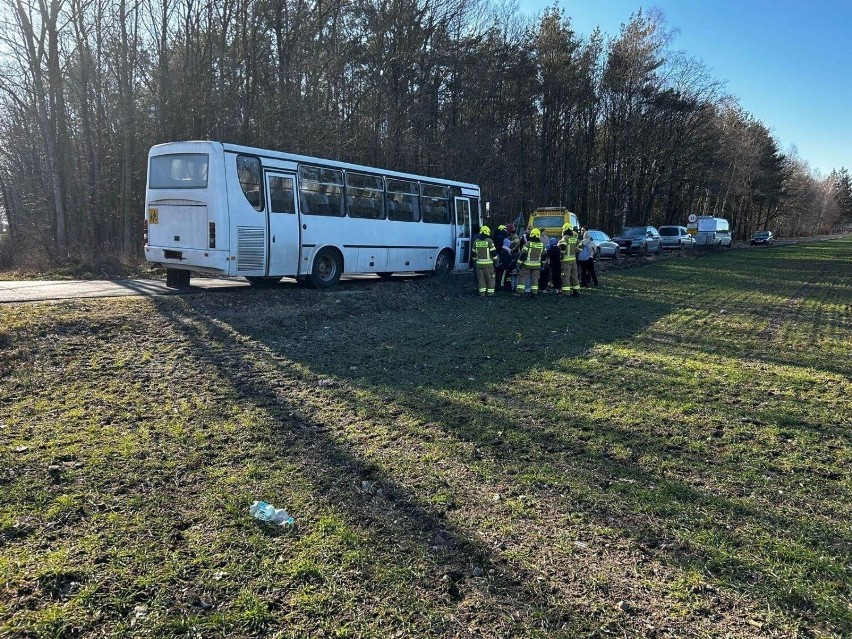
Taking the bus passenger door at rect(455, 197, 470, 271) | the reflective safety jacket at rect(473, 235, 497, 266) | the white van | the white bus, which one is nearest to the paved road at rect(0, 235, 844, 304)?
the white bus

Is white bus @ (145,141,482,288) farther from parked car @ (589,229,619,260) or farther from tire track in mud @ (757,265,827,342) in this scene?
parked car @ (589,229,619,260)

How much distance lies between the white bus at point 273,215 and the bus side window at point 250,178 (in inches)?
0.8

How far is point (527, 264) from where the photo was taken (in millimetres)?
13750

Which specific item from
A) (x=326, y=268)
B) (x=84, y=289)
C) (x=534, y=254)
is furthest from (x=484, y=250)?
(x=84, y=289)

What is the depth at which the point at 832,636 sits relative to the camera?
2.45 meters

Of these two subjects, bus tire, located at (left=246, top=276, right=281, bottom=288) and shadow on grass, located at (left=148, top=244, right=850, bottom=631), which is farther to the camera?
bus tire, located at (left=246, top=276, right=281, bottom=288)

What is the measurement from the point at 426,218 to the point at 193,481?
42.7 feet

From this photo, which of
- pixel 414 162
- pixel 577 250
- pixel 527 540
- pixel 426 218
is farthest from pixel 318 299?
pixel 414 162

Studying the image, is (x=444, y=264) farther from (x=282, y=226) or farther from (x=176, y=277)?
(x=176, y=277)

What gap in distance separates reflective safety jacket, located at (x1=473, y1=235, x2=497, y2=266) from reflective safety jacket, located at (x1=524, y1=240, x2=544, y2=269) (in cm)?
90

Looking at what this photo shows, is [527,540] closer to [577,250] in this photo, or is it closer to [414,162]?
[577,250]

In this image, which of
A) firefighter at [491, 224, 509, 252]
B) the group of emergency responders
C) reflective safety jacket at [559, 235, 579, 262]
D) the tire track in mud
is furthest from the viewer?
firefighter at [491, 224, 509, 252]

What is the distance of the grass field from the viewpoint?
2625 mm

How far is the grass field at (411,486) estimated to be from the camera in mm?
2625
